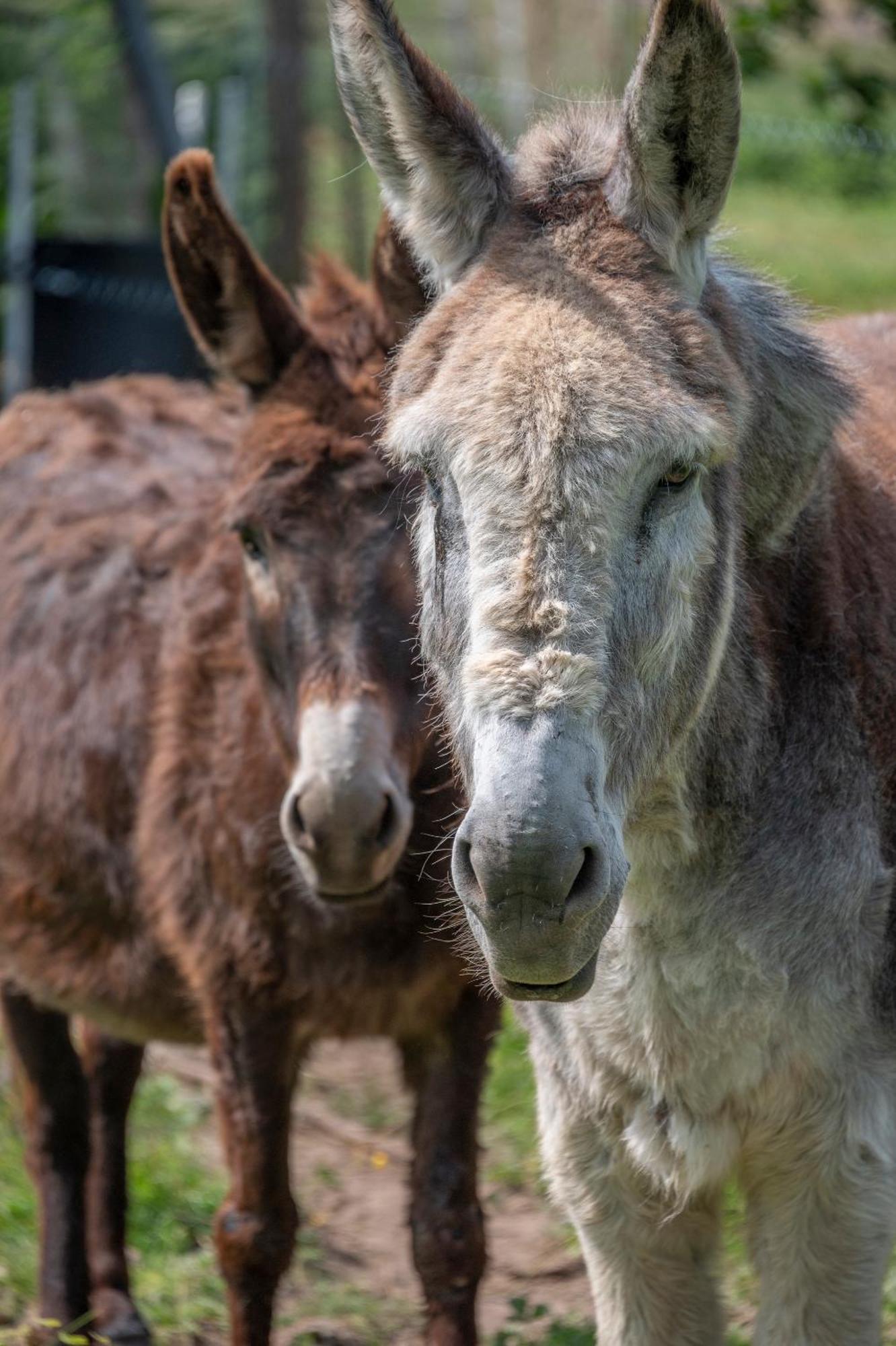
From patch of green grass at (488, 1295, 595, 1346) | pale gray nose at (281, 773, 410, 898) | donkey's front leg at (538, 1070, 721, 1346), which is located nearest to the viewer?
donkey's front leg at (538, 1070, 721, 1346)

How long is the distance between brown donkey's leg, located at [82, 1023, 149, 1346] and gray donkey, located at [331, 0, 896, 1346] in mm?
2018

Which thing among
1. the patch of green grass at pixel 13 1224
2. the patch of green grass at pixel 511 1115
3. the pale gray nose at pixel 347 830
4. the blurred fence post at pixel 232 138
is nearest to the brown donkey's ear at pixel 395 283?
the pale gray nose at pixel 347 830

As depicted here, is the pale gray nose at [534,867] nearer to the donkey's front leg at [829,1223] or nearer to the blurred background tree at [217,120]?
the donkey's front leg at [829,1223]

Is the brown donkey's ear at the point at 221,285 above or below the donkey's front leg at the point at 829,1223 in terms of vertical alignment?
above

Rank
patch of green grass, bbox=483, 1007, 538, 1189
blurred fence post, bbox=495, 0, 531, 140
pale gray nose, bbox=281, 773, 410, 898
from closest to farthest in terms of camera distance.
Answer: pale gray nose, bbox=281, 773, 410, 898, patch of green grass, bbox=483, 1007, 538, 1189, blurred fence post, bbox=495, 0, 531, 140

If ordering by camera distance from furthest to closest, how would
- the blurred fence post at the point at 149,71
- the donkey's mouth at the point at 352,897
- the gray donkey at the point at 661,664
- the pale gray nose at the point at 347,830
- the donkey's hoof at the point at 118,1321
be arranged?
the blurred fence post at the point at 149,71, the donkey's hoof at the point at 118,1321, the donkey's mouth at the point at 352,897, the pale gray nose at the point at 347,830, the gray donkey at the point at 661,664

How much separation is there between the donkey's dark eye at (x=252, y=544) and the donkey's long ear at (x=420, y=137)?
1.05 m

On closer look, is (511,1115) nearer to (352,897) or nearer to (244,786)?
(244,786)

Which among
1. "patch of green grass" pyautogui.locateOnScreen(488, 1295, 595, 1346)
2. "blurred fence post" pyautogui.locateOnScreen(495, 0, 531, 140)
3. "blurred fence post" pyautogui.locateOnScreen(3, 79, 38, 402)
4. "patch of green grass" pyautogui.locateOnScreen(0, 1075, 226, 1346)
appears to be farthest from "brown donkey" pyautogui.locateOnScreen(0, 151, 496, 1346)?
"blurred fence post" pyautogui.locateOnScreen(495, 0, 531, 140)

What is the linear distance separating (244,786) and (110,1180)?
1.58 metres

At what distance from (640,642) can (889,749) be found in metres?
0.66

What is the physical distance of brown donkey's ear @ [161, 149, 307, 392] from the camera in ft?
12.6

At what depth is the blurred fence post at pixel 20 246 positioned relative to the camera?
364 inches

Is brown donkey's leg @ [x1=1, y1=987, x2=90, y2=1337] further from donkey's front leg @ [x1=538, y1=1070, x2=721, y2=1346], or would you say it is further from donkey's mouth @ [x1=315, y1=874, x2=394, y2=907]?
donkey's front leg @ [x1=538, y1=1070, x2=721, y2=1346]
